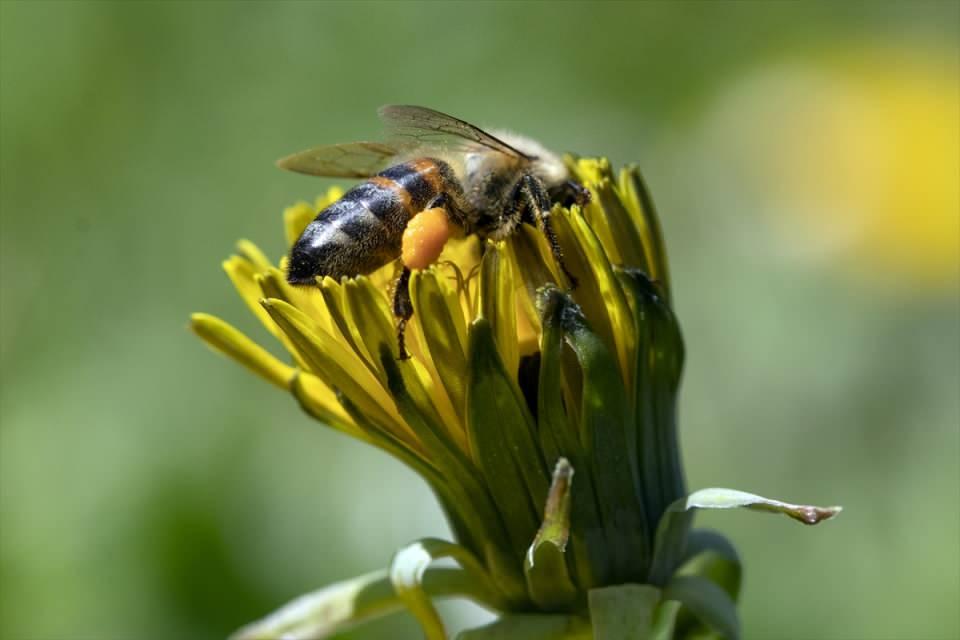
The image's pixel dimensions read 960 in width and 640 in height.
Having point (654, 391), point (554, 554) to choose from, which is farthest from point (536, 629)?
point (654, 391)

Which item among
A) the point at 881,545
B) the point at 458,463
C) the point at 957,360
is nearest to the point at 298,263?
the point at 458,463

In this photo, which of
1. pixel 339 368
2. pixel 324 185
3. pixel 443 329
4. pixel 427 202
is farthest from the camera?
pixel 324 185

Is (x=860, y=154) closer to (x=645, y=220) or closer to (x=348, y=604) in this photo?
(x=645, y=220)

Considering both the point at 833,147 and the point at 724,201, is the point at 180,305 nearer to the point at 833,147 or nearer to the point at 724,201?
the point at 724,201

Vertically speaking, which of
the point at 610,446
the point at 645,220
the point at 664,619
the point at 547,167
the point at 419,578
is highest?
the point at 547,167

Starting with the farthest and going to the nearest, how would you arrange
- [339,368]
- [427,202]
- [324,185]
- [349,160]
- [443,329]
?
1. [324,185]
2. [349,160]
3. [427,202]
4. [339,368]
5. [443,329]

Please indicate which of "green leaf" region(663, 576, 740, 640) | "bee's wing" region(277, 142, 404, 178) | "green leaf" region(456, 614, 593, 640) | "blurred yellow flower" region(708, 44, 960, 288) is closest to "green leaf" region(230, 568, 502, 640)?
"green leaf" region(456, 614, 593, 640)

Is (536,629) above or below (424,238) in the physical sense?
below

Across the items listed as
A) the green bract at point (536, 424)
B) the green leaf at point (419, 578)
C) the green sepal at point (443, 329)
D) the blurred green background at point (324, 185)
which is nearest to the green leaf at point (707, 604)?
the green bract at point (536, 424)
